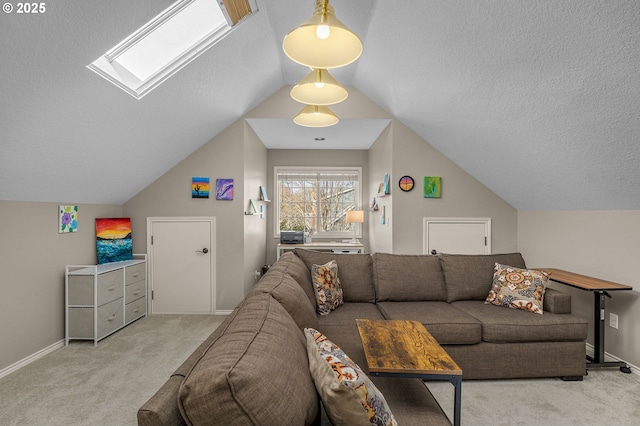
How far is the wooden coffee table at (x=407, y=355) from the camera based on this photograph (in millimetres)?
1438

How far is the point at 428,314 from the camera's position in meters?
2.54

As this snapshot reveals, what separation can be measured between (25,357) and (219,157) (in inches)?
103

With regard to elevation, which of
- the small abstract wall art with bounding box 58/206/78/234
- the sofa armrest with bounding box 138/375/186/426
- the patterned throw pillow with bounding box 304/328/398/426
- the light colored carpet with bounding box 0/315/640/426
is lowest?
the light colored carpet with bounding box 0/315/640/426

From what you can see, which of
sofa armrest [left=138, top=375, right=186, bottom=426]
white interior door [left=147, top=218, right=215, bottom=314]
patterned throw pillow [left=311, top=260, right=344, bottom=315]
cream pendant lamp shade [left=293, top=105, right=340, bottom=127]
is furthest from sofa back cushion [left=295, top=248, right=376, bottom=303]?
sofa armrest [left=138, top=375, right=186, bottom=426]

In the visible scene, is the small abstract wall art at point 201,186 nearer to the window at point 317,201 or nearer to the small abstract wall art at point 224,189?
the small abstract wall art at point 224,189

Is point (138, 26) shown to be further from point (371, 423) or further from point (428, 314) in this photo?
point (428, 314)

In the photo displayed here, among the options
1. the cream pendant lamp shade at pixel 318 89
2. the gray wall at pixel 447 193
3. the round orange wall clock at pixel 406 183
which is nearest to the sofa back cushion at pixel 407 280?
the gray wall at pixel 447 193

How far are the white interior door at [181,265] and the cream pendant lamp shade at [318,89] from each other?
2442 millimetres

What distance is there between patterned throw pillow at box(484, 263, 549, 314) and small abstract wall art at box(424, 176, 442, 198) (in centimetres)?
144

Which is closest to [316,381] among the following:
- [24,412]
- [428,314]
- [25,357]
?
[428,314]

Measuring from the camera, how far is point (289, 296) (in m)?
1.86

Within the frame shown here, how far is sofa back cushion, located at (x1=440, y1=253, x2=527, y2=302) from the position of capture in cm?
294

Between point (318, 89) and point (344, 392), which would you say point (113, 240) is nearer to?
point (318, 89)

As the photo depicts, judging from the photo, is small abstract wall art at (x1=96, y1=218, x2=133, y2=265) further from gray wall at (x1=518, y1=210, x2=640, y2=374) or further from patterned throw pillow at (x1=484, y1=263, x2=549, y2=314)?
gray wall at (x1=518, y1=210, x2=640, y2=374)
